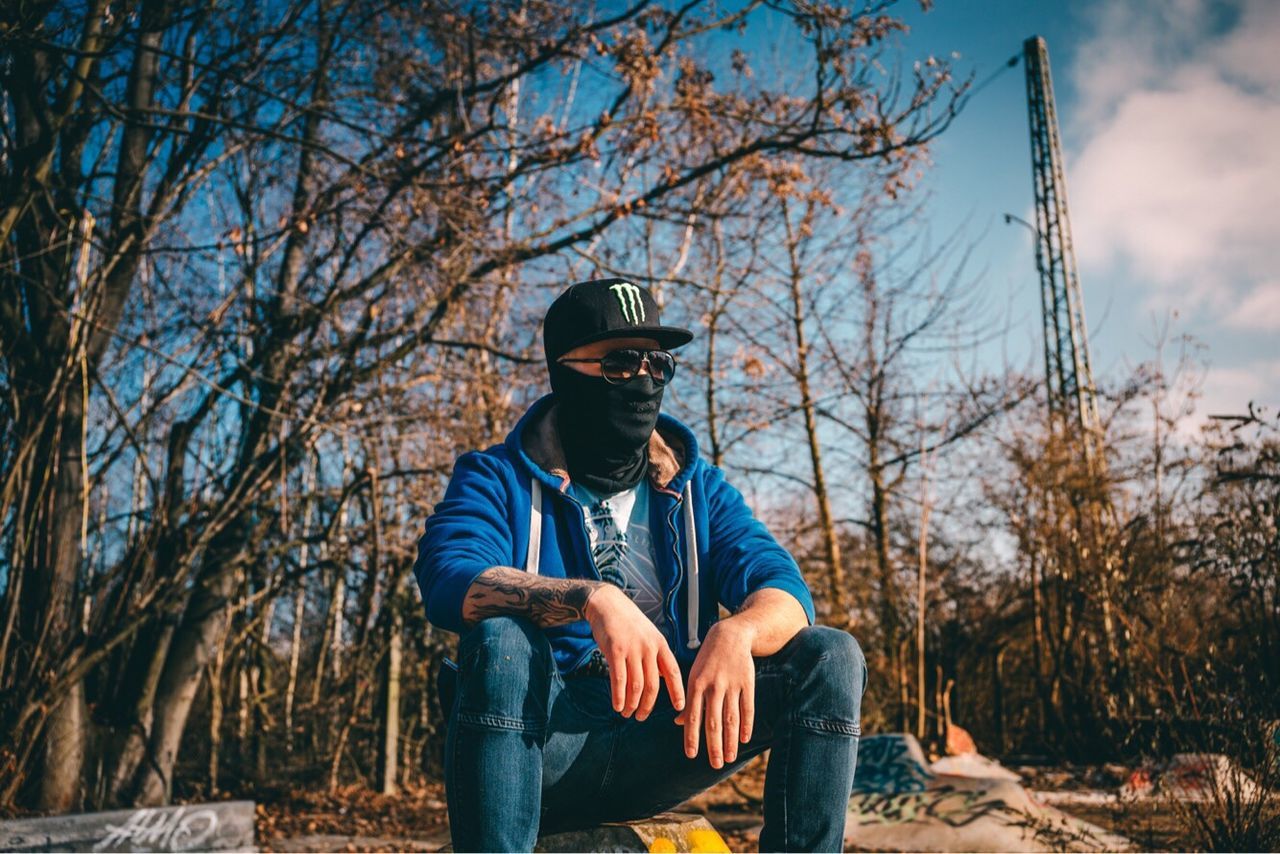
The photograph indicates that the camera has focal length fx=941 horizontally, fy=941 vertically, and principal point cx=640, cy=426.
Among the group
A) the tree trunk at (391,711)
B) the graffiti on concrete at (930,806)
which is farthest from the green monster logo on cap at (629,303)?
the tree trunk at (391,711)

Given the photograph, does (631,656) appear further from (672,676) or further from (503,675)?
(503,675)

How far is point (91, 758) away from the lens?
694 cm

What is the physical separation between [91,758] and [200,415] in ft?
8.98

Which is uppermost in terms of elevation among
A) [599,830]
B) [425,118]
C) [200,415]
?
[425,118]

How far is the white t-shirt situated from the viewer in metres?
2.21

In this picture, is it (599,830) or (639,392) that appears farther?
(639,392)

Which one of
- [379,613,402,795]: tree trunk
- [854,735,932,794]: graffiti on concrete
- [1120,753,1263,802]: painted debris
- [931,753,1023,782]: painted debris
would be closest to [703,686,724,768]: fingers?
[1120,753,1263,802]: painted debris

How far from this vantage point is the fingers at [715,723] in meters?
1.75

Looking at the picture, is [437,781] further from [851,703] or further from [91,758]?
[851,703]

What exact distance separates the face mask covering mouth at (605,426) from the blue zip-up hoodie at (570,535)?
0.05 m

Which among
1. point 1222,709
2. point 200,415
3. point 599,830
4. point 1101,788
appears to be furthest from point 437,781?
point 599,830

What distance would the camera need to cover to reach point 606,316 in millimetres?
2260

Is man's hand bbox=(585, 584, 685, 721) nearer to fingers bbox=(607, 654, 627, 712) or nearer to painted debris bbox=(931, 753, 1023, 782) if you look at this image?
fingers bbox=(607, 654, 627, 712)

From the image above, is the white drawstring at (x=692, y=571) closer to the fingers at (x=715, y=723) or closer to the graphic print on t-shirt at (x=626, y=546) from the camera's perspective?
the graphic print on t-shirt at (x=626, y=546)
